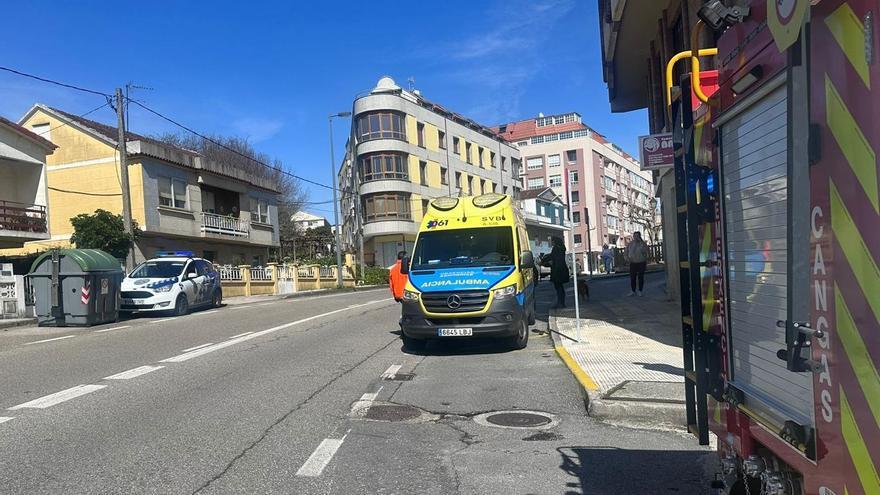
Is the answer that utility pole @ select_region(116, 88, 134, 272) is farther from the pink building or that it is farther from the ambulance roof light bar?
the pink building

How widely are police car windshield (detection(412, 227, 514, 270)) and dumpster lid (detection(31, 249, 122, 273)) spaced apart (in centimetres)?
1010

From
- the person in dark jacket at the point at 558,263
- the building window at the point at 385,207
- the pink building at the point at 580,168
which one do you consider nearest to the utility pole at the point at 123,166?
the person in dark jacket at the point at 558,263

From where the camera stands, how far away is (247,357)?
32.4ft

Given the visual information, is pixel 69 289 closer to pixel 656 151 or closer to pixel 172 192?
pixel 656 151

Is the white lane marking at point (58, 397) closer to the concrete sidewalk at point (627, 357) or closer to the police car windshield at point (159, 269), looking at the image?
the concrete sidewalk at point (627, 357)

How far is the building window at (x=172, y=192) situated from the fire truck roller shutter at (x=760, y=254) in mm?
31956

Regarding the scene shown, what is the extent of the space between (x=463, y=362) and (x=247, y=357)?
3.32 meters

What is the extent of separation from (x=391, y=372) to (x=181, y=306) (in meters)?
12.7

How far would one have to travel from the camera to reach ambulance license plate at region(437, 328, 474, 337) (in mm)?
9562

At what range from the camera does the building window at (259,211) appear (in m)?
40.4

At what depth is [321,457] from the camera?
4941mm

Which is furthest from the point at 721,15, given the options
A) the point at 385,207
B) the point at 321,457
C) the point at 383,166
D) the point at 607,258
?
the point at 383,166

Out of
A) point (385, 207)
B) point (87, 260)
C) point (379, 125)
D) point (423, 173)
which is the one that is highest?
point (379, 125)

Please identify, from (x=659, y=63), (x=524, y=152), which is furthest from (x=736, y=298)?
(x=524, y=152)
